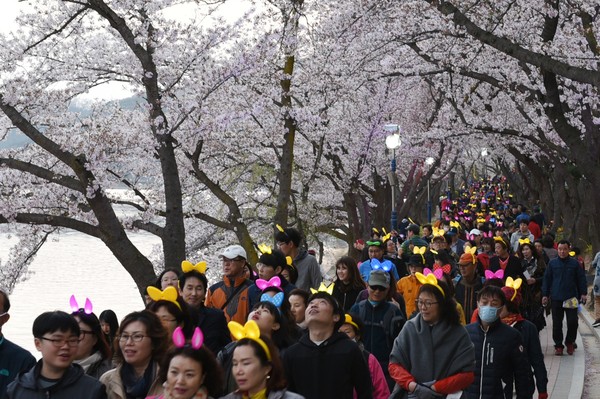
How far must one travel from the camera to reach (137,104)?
19.0 meters

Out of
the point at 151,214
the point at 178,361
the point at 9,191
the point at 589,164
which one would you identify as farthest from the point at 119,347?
the point at 151,214

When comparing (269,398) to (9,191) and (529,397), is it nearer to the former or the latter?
(529,397)

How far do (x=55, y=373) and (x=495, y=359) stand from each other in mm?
3664

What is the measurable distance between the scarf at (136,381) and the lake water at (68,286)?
21.4 m

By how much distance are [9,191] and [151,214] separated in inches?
116

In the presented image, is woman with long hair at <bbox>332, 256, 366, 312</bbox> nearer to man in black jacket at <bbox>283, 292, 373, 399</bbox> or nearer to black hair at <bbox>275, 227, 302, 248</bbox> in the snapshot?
black hair at <bbox>275, 227, 302, 248</bbox>

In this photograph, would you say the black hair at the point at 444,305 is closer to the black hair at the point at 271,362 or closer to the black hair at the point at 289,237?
the black hair at the point at 271,362

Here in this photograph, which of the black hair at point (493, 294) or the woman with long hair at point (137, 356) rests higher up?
the black hair at point (493, 294)

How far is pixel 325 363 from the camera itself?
5.98 meters

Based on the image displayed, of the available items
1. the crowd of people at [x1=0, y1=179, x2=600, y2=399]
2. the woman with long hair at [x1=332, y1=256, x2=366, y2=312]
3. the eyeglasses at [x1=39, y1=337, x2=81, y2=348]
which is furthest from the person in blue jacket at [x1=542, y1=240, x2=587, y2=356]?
the eyeglasses at [x1=39, y1=337, x2=81, y2=348]

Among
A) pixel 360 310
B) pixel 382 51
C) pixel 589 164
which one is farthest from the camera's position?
pixel 382 51

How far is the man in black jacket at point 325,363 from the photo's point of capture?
596 centimetres

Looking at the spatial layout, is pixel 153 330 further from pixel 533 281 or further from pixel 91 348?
pixel 533 281

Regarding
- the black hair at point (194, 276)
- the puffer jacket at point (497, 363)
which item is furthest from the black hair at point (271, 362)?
the puffer jacket at point (497, 363)
